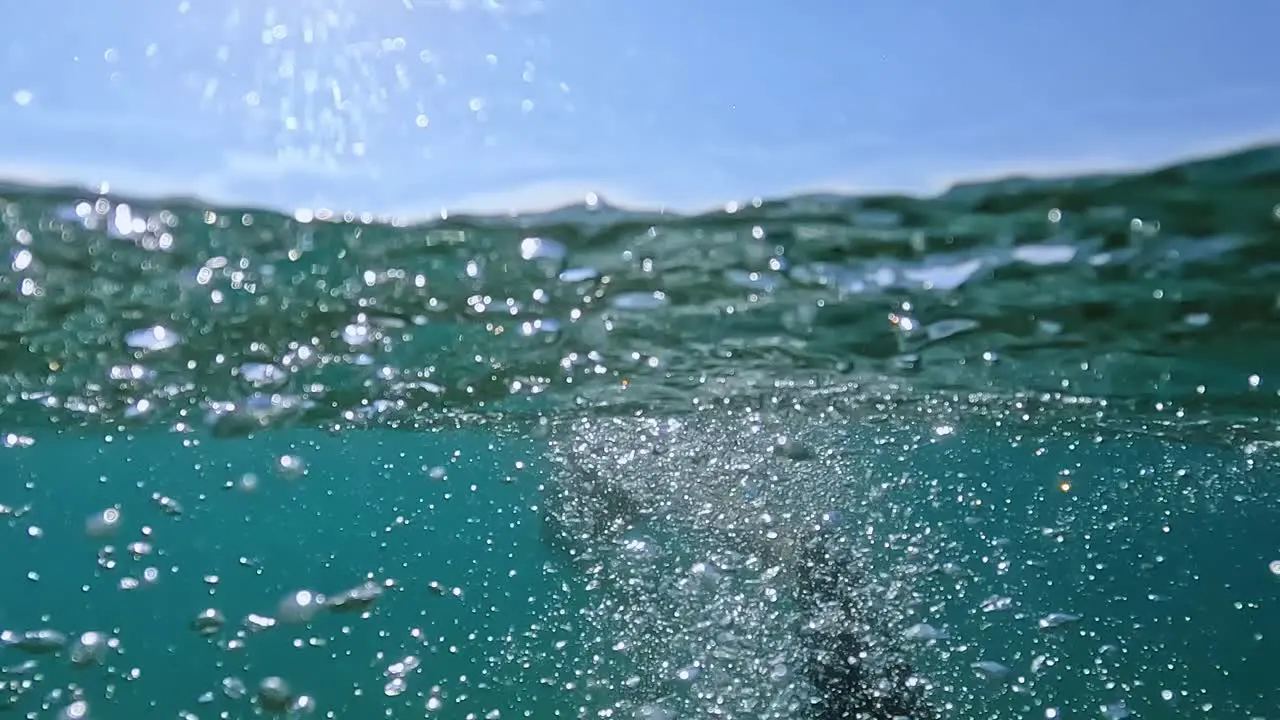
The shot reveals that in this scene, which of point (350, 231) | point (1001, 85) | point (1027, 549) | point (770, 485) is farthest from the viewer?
point (1027, 549)

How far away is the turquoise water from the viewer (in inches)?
305

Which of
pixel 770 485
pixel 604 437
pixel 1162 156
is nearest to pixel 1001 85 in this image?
pixel 1162 156

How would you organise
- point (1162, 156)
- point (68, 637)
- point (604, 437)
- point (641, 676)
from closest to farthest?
point (1162, 156)
point (604, 437)
point (641, 676)
point (68, 637)

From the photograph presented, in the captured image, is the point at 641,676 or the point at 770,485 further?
the point at 641,676

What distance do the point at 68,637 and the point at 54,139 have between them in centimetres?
3098

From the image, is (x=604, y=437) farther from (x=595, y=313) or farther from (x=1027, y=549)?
(x=1027, y=549)

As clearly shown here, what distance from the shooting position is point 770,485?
16.4 metres

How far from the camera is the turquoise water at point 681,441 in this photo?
774cm

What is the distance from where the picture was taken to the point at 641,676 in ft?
68.1

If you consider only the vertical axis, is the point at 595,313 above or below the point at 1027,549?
above

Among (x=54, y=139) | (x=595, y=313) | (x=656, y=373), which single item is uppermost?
(x=54, y=139)

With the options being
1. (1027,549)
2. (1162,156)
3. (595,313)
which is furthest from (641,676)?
(1162,156)

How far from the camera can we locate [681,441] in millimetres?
14859

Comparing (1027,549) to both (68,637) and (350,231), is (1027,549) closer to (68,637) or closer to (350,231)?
(350,231)
